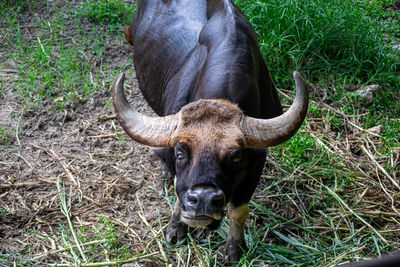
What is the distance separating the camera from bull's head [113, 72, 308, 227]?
8.52 ft

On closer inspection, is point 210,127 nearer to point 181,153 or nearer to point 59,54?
point 181,153

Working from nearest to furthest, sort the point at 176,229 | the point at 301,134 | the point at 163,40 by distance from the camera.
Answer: the point at 176,229 → the point at 163,40 → the point at 301,134

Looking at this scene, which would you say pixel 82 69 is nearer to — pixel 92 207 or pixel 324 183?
pixel 92 207

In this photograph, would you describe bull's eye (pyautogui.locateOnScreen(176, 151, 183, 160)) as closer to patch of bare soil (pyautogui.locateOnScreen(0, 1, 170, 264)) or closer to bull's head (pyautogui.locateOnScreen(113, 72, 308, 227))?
bull's head (pyautogui.locateOnScreen(113, 72, 308, 227))

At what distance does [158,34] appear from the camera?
440 cm

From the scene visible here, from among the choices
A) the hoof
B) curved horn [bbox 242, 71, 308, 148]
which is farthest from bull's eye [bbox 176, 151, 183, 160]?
the hoof

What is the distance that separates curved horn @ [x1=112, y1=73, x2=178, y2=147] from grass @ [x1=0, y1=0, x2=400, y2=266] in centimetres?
106

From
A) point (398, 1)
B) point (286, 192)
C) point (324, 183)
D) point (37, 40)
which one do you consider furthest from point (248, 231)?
point (398, 1)

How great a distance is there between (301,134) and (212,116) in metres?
2.37

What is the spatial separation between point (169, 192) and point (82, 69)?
2581mm

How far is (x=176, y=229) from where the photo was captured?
12.1 ft

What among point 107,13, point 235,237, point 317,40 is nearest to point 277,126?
point 235,237

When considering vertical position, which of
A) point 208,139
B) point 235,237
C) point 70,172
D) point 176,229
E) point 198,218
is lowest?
point 70,172

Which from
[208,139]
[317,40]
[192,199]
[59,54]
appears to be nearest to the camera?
[192,199]
